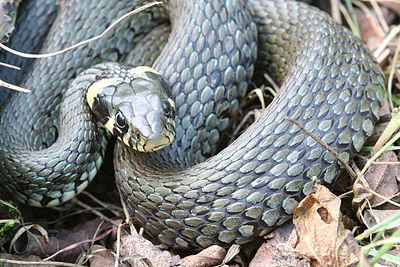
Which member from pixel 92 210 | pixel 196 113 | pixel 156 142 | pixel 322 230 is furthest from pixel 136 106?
pixel 322 230

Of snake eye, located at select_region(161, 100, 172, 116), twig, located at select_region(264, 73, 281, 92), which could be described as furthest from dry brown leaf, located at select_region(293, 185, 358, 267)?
twig, located at select_region(264, 73, 281, 92)

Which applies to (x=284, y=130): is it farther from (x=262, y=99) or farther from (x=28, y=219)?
(x=28, y=219)

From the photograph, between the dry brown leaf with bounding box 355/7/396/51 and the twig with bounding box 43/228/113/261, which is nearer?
the twig with bounding box 43/228/113/261

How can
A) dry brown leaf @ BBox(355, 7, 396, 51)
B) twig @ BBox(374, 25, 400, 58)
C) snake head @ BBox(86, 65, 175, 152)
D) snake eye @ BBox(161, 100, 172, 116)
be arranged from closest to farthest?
snake head @ BBox(86, 65, 175, 152)
snake eye @ BBox(161, 100, 172, 116)
twig @ BBox(374, 25, 400, 58)
dry brown leaf @ BBox(355, 7, 396, 51)

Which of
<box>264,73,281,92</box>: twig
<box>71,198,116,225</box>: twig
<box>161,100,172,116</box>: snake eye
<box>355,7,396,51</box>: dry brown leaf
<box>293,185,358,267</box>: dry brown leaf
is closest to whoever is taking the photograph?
<box>293,185,358,267</box>: dry brown leaf

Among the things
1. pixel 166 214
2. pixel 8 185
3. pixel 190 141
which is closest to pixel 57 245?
pixel 8 185

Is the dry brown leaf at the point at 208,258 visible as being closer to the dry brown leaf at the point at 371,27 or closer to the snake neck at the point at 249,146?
the snake neck at the point at 249,146

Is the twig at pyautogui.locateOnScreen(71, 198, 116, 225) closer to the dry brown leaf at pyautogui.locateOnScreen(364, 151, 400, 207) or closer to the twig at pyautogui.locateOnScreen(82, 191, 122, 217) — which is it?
the twig at pyautogui.locateOnScreen(82, 191, 122, 217)

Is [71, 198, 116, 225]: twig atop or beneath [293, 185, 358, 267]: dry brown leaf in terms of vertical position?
beneath
